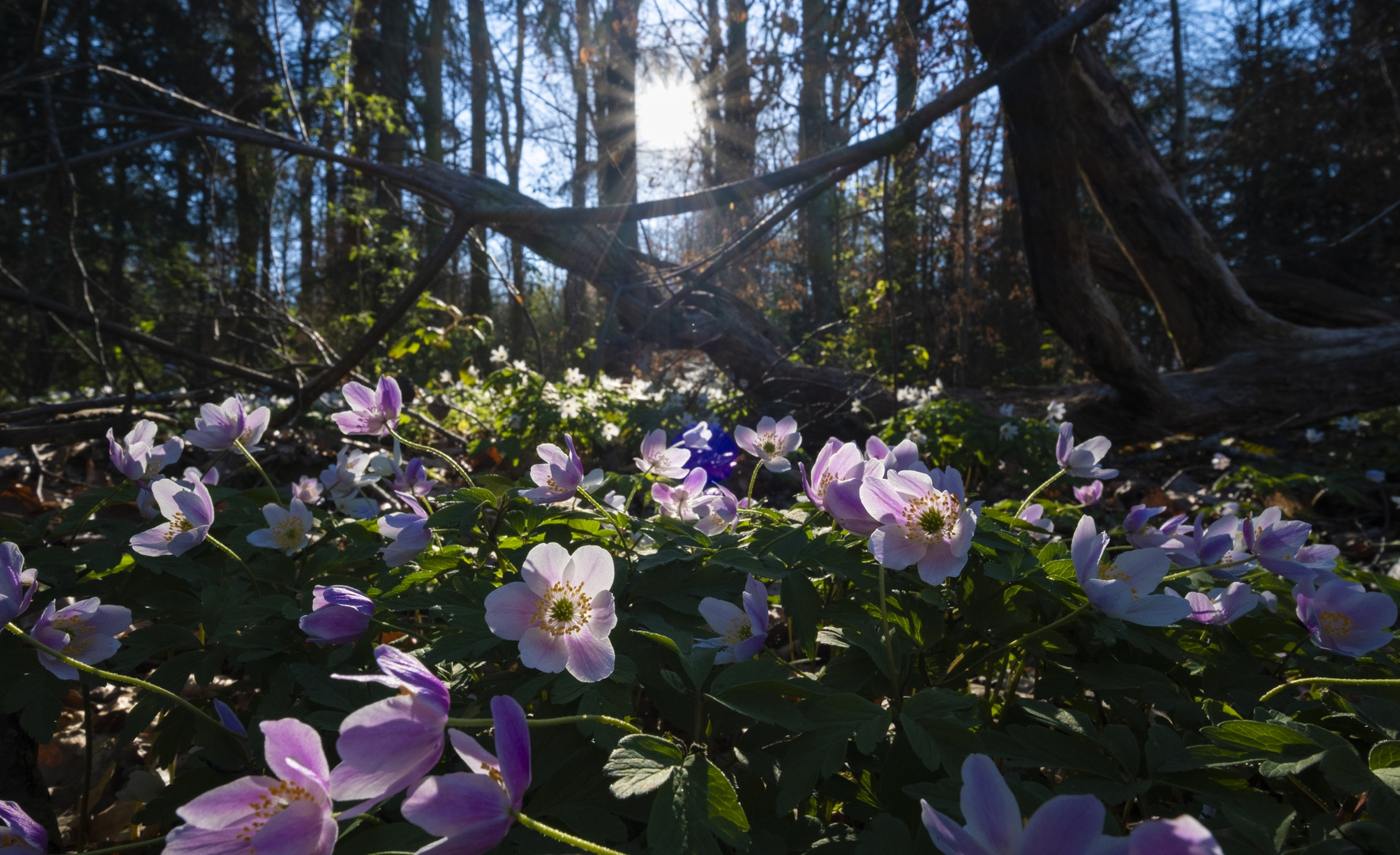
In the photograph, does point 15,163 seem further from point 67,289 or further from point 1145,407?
point 1145,407

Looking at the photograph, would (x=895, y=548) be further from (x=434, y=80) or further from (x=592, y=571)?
(x=434, y=80)

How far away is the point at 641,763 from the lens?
771 mm

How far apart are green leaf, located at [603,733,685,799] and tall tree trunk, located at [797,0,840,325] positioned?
18.1 ft

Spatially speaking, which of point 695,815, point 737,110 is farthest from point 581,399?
point 737,110

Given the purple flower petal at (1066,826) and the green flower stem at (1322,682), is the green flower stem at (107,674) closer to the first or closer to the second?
the purple flower petal at (1066,826)

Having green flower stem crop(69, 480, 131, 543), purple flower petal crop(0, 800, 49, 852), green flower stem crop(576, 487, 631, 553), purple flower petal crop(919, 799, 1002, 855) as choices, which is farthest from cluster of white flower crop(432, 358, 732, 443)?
purple flower petal crop(919, 799, 1002, 855)

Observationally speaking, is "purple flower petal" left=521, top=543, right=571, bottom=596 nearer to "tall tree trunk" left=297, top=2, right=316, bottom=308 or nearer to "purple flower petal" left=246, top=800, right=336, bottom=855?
"purple flower petal" left=246, top=800, right=336, bottom=855

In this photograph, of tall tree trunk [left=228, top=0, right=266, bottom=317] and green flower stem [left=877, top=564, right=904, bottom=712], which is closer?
green flower stem [left=877, top=564, right=904, bottom=712]

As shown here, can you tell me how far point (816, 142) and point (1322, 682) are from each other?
10.4 meters

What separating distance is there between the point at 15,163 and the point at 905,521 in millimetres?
13664

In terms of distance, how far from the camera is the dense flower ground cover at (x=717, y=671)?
0.70 metres

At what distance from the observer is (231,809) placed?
2.30 feet

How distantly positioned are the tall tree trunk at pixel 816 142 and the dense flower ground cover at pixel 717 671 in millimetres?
4989

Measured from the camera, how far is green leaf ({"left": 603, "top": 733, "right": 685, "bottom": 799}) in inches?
29.1
